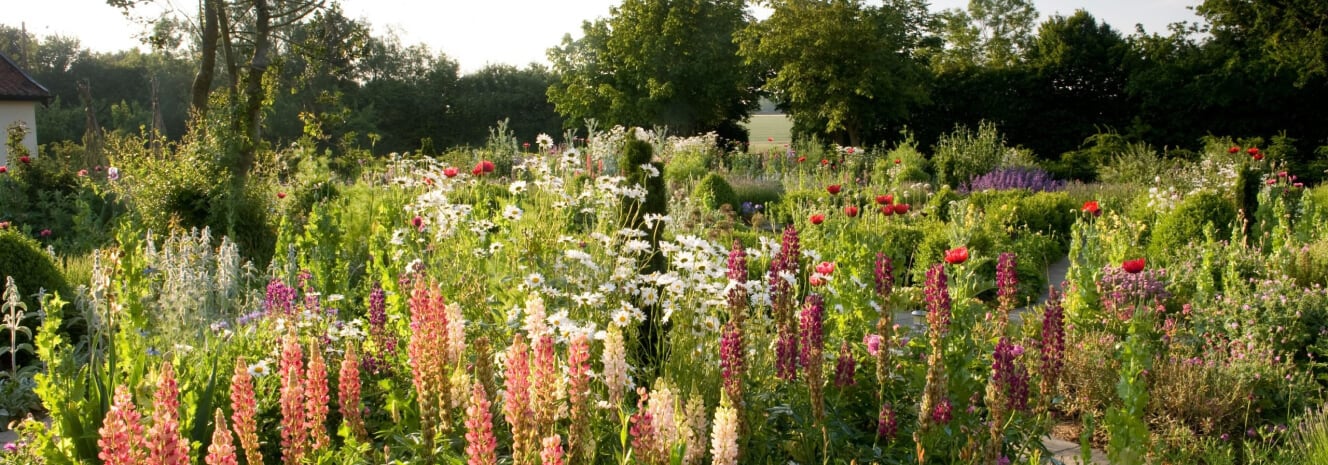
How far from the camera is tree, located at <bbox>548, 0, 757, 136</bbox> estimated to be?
28344 millimetres

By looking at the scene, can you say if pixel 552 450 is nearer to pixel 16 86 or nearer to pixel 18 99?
pixel 18 99

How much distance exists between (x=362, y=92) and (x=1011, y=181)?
26.7 m

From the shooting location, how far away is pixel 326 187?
10078 mm

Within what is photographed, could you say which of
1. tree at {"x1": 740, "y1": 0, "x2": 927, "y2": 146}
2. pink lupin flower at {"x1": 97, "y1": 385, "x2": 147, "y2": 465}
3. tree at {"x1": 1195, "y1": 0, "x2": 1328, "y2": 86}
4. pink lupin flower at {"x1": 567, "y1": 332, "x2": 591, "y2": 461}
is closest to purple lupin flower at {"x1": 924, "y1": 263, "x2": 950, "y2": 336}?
pink lupin flower at {"x1": 567, "y1": 332, "x2": 591, "y2": 461}

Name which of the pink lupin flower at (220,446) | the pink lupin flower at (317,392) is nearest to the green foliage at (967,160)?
the pink lupin flower at (317,392)

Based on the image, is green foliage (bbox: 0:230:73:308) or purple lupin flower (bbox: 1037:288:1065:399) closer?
purple lupin flower (bbox: 1037:288:1065:399)

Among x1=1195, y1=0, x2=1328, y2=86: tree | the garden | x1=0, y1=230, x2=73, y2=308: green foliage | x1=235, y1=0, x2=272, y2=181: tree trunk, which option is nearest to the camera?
the garden

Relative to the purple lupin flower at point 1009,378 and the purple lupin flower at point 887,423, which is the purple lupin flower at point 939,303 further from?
the purple lupin flower at point 887,423

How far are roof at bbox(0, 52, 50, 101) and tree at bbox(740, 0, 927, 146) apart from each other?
17.6 metres

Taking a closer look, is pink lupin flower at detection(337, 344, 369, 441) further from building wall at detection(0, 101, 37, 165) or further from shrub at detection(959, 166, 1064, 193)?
building wall at detection(0, 101, 37, 165)

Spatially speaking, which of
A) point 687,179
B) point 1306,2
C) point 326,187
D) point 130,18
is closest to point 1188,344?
point 326,187

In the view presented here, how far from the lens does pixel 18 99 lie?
69.7 ft

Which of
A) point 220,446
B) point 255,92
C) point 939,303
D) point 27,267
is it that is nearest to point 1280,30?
point 255,92

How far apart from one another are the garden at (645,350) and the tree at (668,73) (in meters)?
21.2
